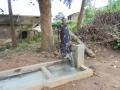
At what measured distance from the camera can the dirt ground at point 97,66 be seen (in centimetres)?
497

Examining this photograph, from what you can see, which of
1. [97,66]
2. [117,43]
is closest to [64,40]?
[97,66]

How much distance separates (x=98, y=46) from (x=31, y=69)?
3.78 meters

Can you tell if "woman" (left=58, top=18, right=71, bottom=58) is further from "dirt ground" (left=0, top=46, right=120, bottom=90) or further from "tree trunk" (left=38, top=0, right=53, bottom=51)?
"tree trunk" (left=38, top=0, right=53, bottom=51)

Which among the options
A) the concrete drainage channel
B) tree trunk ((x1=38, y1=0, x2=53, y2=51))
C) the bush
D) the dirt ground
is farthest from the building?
the concrete drainage channel

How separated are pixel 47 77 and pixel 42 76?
1.09ft

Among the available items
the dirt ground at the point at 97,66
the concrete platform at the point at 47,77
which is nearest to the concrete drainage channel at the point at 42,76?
the concrete platform at the point at 47,77

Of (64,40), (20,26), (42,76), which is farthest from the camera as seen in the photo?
(20,26)

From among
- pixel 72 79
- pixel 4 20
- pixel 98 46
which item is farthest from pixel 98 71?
pixel 4 20

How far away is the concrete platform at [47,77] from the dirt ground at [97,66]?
152mm

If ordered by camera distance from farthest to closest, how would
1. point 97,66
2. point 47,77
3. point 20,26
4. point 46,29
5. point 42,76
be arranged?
point 20,26, point 46,29, point 97,66, point 42,76, point 47,77

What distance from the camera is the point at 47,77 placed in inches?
208

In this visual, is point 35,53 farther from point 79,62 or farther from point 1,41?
point 1,41

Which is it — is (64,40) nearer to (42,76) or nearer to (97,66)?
(97,66)

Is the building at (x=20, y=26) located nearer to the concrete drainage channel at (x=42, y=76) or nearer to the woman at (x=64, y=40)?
the woman at (x=64, y=40)
